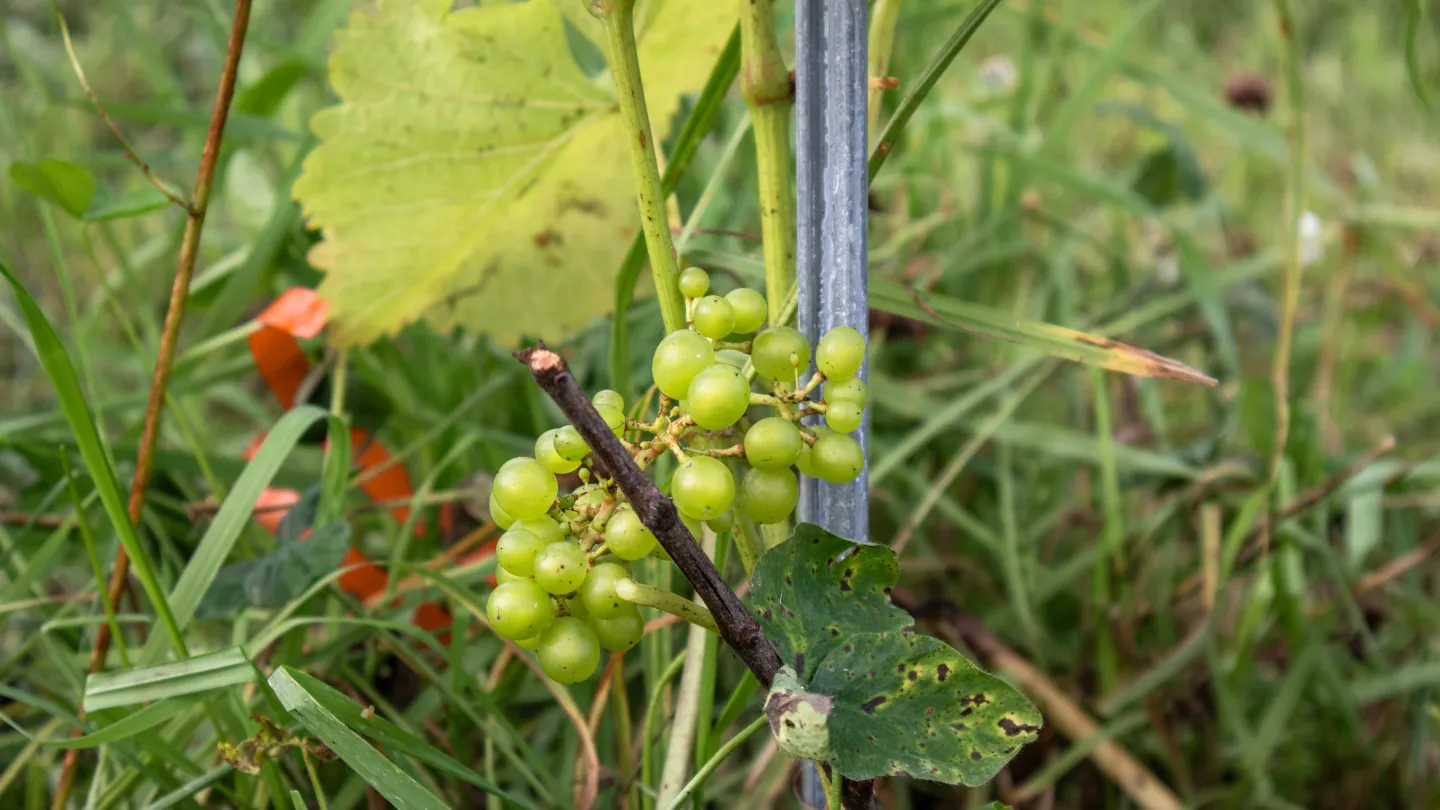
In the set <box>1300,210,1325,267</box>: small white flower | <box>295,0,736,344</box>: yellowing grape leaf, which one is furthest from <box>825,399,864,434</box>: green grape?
<box>1300,210,1325,267</box>: small white flower

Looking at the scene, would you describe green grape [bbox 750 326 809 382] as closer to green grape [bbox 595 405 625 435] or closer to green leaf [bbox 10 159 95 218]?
green grape [bbox 595 405 625 435]

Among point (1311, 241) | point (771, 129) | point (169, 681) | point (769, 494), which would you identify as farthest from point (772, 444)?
point (1311, 241)

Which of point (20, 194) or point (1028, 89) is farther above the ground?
point (1028, 89)

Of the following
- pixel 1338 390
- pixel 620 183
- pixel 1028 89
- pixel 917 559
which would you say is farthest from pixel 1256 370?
pixel 620 183

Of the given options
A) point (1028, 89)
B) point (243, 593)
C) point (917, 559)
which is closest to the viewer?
point (243, 593)

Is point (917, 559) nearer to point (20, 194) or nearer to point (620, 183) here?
point (620, 183)

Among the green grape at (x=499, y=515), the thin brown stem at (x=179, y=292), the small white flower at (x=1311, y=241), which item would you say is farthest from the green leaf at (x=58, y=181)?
the small white flower at (x=1311, y=241)
